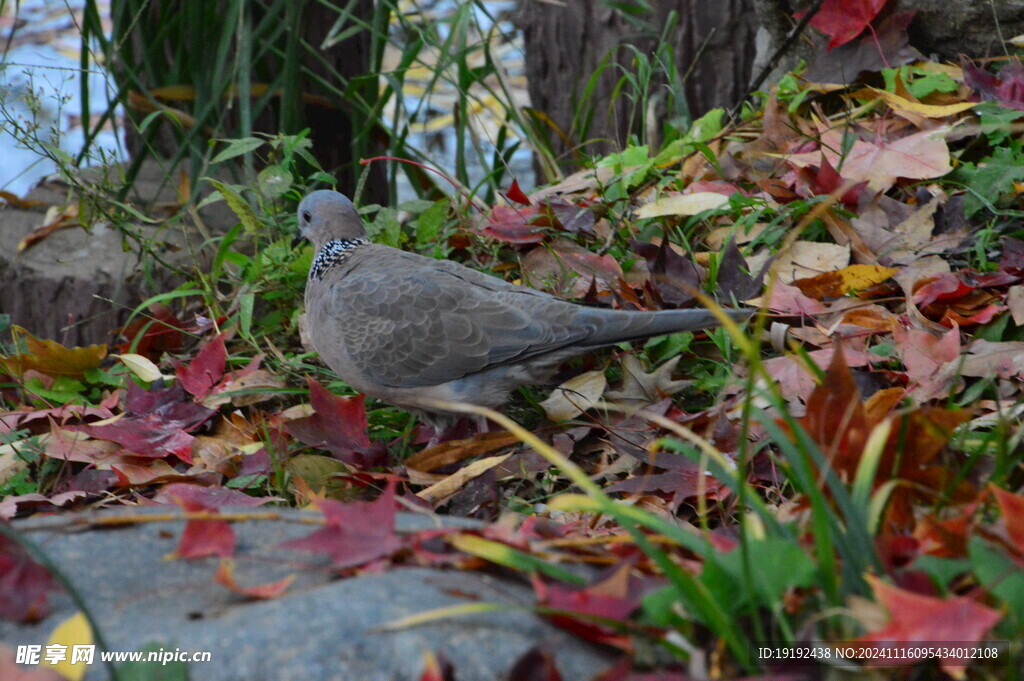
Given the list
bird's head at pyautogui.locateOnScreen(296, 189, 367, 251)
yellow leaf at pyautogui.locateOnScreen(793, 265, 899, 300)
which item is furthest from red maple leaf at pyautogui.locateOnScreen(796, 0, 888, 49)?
bird's head at pyautogui.locateOnScreen(296, 189, 367, 251)

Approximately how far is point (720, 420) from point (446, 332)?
0.83m

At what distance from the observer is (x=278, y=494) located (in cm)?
263

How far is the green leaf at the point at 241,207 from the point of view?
3.29m

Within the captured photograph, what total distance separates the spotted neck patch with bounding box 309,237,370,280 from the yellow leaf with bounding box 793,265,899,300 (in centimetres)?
146

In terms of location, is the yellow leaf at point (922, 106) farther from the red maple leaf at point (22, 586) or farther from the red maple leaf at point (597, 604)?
the red maple leaf at point (22, 586)

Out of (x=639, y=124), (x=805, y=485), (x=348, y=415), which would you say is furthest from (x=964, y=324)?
(x=639, y=124)

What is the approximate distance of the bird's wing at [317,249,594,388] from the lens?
107 inches

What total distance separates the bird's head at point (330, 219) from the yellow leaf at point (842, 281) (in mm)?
1498

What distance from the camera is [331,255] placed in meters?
3.25

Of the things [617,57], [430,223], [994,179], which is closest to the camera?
[994,179]

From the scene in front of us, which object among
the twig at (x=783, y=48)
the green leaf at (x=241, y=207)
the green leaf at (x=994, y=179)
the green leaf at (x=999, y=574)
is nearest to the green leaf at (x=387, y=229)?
the green leaf at (x=241, y=207)

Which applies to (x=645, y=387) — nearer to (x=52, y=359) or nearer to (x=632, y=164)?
(x=632, y=164)

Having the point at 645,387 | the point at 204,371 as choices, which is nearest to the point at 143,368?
the point at 204,371

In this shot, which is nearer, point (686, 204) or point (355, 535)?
point (355, 535)
